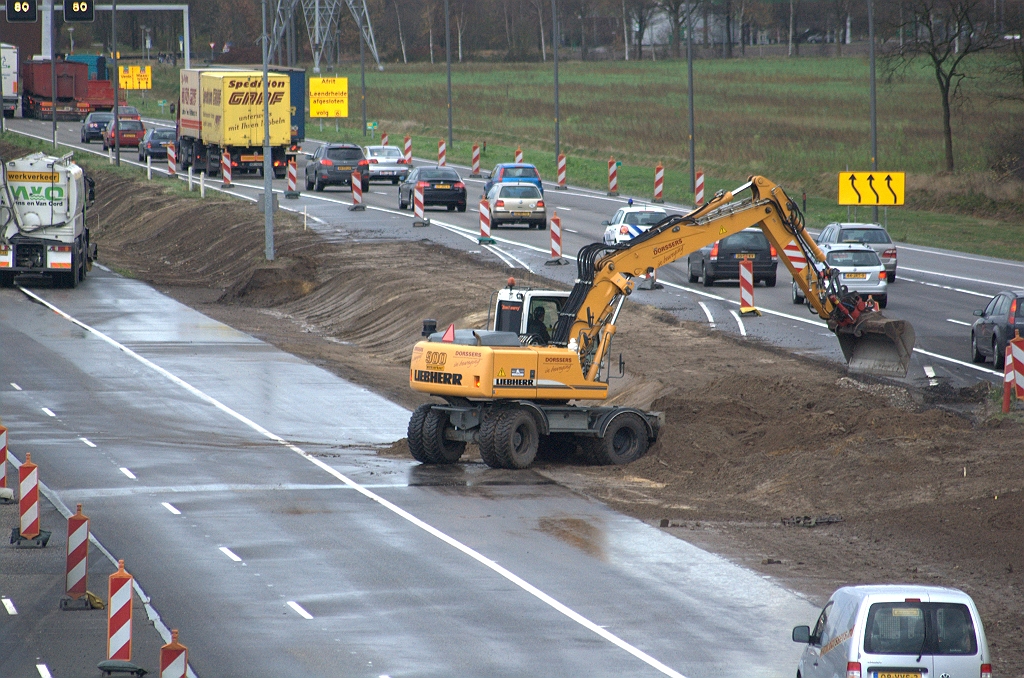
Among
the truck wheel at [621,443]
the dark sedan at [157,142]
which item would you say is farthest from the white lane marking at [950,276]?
the dark sedan at [157,142]

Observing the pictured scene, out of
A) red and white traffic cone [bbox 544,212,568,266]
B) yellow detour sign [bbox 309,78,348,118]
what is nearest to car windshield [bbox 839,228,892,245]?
red and white traffic cone [bbox 544,212,568,266]

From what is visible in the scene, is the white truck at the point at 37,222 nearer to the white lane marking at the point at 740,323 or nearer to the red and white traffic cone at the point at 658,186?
the white lane marking at the point at 740,323

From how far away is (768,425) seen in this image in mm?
23078

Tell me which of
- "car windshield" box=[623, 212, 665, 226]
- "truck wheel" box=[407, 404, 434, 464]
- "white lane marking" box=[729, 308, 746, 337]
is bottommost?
"truck wheel" box=[407, 404, 434, 464]

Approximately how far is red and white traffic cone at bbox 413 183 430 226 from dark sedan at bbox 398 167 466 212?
2140mm

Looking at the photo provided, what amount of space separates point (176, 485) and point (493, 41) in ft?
501

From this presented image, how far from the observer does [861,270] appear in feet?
111

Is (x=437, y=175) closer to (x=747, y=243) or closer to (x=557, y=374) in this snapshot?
(x=747, y=243)

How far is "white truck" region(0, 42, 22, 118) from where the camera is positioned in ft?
316

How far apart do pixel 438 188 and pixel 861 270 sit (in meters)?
22.5

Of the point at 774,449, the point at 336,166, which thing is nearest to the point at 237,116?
the point at 336,166

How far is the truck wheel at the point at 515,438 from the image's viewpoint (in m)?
20.7

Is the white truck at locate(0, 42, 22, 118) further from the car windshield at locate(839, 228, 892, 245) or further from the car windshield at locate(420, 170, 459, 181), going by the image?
the car windshield at locate(839, 228, 892, 245)

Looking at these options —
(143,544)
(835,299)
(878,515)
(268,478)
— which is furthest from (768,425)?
(143,544)
